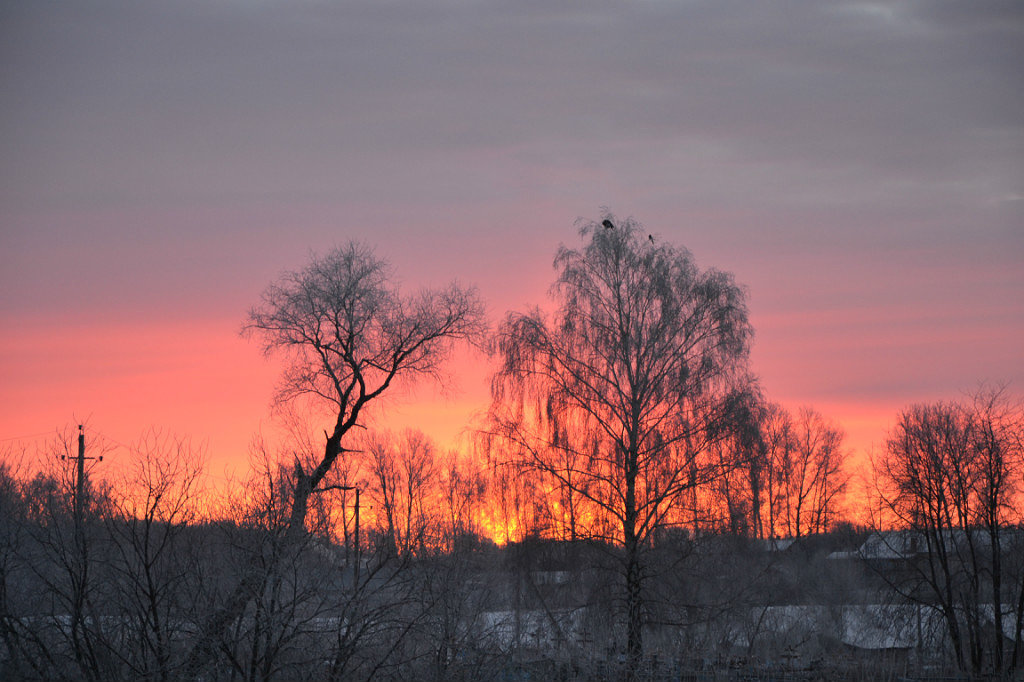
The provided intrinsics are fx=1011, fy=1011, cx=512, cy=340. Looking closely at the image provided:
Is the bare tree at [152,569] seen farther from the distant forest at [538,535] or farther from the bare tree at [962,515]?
the bare tree at [962,515]

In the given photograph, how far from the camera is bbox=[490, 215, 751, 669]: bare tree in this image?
79.1 ft

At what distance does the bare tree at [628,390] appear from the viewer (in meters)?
24.1

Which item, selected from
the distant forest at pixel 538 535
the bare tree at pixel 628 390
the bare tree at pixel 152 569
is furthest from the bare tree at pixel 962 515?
the bare tree at pixel 152 569

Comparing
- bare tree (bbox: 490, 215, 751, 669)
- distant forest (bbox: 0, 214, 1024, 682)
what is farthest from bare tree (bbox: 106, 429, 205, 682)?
bare tree (bbox: 490, 215, 751, 669)

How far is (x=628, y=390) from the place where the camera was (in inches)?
972

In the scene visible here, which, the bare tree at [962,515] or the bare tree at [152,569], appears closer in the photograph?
the bare tree at [152,569]

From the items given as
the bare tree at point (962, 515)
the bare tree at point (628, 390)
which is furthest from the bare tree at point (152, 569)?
the bare tree at point (962, 515)

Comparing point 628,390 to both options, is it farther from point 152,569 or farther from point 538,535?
point 152,569

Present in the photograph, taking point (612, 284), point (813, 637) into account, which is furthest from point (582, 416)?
point (813, 637)

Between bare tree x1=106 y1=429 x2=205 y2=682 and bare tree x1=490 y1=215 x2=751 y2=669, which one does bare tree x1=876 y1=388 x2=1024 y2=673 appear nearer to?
bare tree x1=490 y1=215 x2=751 y2=669

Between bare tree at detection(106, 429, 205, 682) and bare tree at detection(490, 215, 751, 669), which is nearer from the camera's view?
bare tree at detection(106, 429, 205, 682)

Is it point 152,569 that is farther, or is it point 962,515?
point 962,515

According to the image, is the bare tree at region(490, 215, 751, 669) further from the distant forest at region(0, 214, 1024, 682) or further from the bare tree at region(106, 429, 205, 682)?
the bare tree at region(106, 429, 205, 682)

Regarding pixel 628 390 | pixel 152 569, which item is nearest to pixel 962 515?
pixel 628 390
